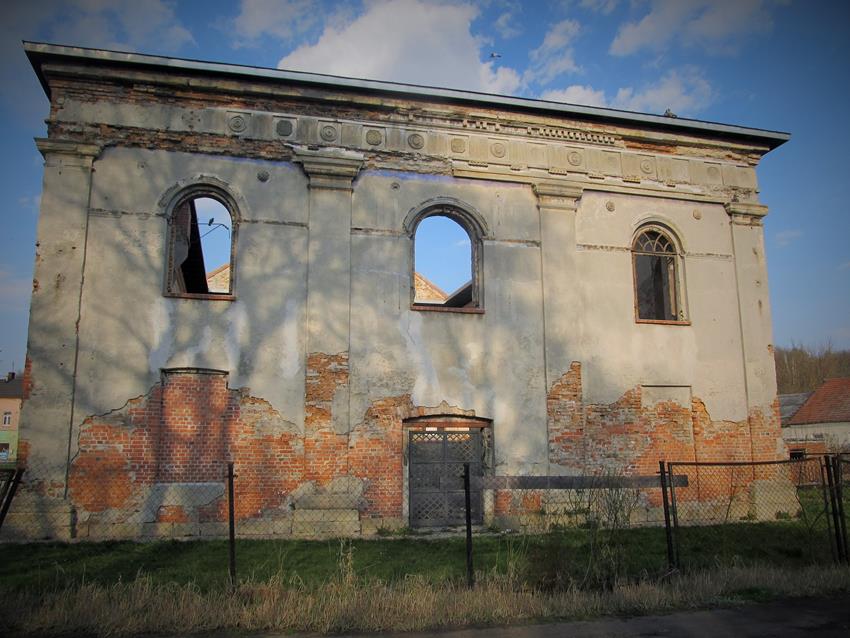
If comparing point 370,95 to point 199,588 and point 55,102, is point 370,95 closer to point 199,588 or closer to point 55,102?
point 55,102

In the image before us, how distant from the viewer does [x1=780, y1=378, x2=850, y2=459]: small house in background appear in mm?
34688

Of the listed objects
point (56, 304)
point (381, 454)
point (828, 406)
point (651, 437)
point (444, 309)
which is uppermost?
point (444, 309)

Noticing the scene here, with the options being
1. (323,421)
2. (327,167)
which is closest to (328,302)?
(323,421)

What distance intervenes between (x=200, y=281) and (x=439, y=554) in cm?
1217

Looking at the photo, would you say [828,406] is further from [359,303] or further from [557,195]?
[359,303]

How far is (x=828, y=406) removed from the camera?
36.0 meters

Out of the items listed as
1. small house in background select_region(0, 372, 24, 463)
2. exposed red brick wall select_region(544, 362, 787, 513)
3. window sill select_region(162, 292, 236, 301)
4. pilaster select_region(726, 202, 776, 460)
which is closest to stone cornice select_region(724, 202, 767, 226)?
pilaster select_region(726, 202, 776, 460)

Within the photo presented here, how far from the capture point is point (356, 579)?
6.99 metres

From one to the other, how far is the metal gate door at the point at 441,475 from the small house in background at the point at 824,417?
2832cm

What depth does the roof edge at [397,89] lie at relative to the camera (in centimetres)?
1120

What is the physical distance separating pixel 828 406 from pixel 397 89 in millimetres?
34464

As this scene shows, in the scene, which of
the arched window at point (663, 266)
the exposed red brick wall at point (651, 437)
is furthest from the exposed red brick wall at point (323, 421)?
the arched window at point (663, 266)

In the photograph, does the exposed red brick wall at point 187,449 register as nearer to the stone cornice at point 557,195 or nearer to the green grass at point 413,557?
the green grass at point 413,557

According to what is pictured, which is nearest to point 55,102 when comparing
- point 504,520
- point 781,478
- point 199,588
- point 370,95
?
point 370,95
